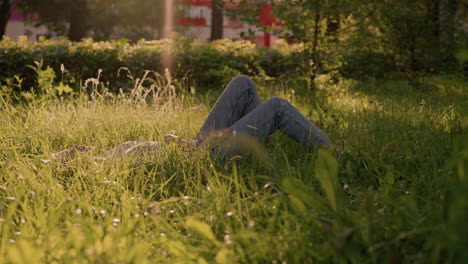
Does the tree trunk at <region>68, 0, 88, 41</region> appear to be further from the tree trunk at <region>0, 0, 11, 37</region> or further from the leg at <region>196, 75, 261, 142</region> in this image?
the leg at <region>196, 75, 261, 142</region>

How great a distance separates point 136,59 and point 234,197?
20.4 feet

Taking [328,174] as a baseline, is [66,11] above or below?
above

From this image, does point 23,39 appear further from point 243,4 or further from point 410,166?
point 410,166

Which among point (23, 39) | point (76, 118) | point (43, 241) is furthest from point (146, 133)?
point (23, 39)

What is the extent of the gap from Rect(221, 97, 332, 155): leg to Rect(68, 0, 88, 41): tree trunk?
14.2m

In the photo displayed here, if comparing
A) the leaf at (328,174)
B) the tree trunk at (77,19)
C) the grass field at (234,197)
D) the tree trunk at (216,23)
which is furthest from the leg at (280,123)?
the tree trunk at (77,19)

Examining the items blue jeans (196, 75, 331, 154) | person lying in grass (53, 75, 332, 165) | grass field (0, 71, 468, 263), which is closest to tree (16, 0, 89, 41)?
grass field (0, 71, 468, 263)

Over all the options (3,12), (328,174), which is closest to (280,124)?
(328,174)

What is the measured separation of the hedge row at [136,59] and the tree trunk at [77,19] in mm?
7575

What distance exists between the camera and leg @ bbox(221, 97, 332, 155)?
10.4ft

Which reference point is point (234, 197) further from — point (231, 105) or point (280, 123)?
point (231, 105)

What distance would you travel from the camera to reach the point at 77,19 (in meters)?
15.8

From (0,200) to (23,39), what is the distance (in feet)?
21.1

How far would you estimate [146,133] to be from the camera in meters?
3.93
